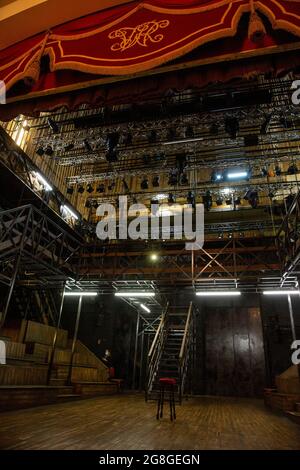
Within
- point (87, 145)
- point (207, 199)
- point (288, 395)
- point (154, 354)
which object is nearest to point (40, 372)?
point (154, 354)

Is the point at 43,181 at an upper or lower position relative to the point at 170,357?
upper

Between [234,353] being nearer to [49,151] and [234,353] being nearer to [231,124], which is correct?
[231,124]

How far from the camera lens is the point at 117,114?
798 cm

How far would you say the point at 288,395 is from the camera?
27.5ft

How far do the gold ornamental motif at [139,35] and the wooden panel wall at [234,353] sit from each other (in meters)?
13.7

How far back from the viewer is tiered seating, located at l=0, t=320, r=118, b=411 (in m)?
6.93

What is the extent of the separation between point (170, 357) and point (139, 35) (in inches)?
433

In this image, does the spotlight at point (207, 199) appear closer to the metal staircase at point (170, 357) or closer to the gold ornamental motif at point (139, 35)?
the metal staircase at point (170, 357)

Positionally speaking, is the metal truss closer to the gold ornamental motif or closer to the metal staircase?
the metal staircase

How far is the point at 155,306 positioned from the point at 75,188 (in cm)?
697

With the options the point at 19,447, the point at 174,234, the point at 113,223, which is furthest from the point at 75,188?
the point at 19,447

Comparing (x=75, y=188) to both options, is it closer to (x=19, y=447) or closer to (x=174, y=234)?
(x=174, y=234)
